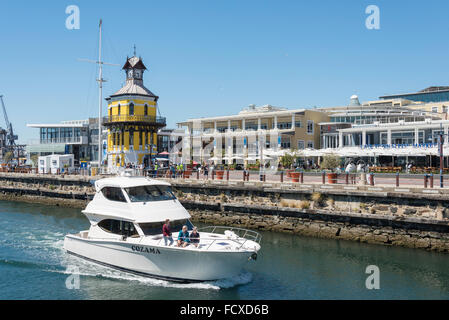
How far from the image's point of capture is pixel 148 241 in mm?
16359

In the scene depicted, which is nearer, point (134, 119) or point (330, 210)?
point (330, 210)

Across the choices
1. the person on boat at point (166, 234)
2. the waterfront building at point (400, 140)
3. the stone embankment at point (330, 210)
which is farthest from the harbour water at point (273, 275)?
the waterfront building at point (400, 140)

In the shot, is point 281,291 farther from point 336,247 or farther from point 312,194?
point 312,194

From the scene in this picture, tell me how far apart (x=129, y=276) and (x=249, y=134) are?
127 feet

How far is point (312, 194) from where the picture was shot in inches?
1021

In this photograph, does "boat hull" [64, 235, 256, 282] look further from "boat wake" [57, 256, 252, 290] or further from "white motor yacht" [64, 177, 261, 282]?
"boat wake" [57, 256, 252, 290]

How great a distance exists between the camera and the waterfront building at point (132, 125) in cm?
5103

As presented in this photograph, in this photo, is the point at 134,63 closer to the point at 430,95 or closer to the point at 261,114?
the point at 261,114

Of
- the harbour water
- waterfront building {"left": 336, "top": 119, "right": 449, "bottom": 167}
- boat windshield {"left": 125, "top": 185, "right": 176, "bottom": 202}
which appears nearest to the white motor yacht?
boat windshield {"left": 125, "top": 185, "right": 176, "bottom": 202}

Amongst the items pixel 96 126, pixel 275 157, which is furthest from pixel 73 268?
pixel 96 126

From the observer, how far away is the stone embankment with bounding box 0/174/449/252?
70.7ft

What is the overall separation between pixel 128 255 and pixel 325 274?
8.37 m

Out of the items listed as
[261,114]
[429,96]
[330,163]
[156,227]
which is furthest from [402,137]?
[429,96]

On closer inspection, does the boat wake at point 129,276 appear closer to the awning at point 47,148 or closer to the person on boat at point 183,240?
the person on boat at point 183,240
